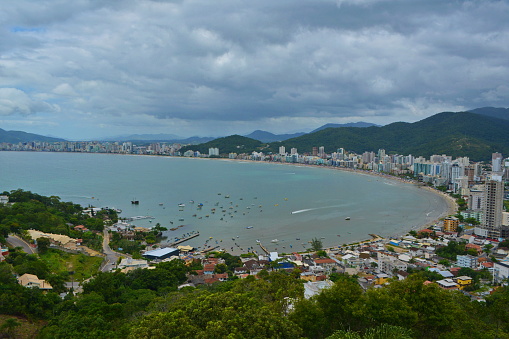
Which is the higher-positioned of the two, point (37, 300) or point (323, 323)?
point (323, 323)

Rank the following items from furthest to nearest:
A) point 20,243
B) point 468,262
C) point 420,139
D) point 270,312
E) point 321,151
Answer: point 321,151, point 420,139, point 468,262, point 20,243, point 270,312

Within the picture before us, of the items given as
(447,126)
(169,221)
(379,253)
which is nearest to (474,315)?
(379,253)

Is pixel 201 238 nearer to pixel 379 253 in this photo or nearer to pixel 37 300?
pixel 379 253

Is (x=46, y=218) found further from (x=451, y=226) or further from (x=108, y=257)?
(x=451, y=226)

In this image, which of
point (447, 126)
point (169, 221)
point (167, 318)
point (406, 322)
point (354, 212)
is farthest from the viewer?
point (447, 126)

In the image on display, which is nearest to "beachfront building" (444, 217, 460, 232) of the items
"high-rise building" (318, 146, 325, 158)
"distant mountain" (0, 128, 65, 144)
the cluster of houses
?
the cluster of houses

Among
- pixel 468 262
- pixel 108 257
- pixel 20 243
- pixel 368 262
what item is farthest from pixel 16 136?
pixel 468 262
